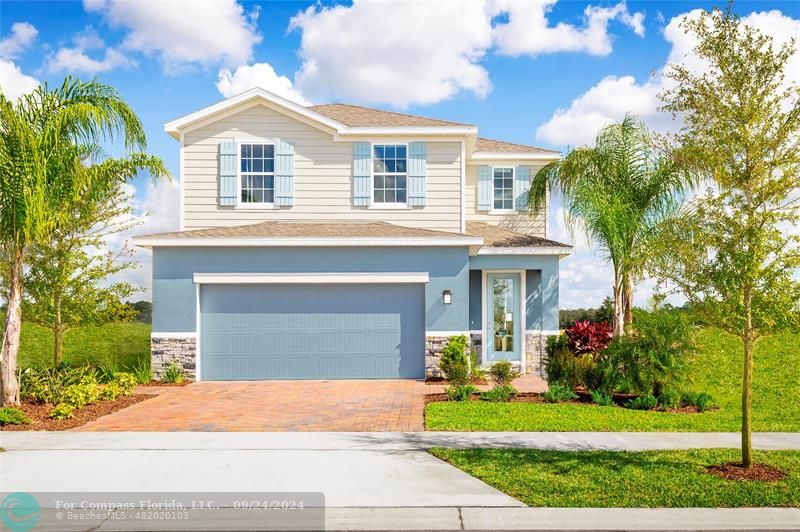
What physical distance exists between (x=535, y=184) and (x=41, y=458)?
1423 cm

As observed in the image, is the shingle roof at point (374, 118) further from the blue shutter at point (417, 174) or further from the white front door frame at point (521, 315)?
the white front door frame at point (521, 315)

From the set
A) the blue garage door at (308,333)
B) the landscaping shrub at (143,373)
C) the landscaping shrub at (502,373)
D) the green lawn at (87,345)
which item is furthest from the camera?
the green lawn at (87,345)

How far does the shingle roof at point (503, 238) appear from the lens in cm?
1783

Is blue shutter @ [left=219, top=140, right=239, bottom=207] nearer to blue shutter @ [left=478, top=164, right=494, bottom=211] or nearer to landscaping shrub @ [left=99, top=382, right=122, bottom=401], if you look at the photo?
landscaping shrub @ [left=99, top=382, right=122, bottom=401]

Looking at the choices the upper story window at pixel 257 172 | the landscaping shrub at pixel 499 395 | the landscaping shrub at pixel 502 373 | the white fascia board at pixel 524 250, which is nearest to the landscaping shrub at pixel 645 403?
the landscaping shrub at pixel 499 395

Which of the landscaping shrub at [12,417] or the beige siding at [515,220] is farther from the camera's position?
the beige siding at [515,220]

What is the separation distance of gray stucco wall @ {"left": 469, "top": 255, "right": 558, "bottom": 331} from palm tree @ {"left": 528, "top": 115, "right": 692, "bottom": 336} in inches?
51.2

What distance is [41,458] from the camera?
340 inches

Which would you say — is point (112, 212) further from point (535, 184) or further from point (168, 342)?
point (535, 184)

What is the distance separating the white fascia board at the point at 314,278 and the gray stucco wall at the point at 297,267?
0.34 feet

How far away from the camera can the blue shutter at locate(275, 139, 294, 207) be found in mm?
18344

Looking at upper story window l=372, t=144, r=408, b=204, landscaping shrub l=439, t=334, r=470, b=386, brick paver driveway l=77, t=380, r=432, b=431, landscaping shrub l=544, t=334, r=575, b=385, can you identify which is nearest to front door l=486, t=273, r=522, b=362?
landscaping shrub l=439, t=334, r=470, b=386

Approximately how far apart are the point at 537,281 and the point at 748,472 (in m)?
10.6

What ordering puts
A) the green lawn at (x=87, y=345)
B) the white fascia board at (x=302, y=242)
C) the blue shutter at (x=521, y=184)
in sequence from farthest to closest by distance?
the green lawn at (x=87, y=345) < the blue shutter at (x=521, y=184) < the white fascia board at (x=302, y=242)
